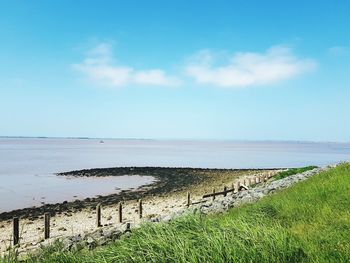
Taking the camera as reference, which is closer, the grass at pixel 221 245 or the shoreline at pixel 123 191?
the grass at pixel 221 245

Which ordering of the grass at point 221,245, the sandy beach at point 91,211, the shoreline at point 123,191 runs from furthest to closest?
the shoreline at point 123,191 < the sandy beach at point 91,211 < the grass at point 221,245

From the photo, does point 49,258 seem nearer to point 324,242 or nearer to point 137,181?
point 324,242

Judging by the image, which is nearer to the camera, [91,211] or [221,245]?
[221,245]

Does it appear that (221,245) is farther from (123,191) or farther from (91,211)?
(123,191)

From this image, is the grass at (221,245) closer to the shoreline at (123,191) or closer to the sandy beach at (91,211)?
the sandy beach at (91,211)

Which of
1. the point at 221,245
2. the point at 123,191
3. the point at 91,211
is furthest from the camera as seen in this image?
the point at 123,191

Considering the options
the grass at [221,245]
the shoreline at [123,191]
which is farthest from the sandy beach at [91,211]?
the grass at [221,245]

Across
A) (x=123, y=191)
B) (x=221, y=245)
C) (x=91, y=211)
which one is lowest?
(x=123, y=191)

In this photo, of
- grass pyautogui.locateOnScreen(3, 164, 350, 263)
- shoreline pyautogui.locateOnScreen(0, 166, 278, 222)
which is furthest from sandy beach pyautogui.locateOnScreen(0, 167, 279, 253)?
grass pyautogui.locateOnScreen(3, 164, 350, 263)

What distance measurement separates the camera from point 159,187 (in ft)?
155

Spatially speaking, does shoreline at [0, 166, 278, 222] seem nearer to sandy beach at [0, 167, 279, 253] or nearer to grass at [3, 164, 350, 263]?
sandy beach at [0, 167, 279, 253]

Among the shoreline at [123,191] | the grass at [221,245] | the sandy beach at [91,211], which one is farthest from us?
the shoreline at [123,191]

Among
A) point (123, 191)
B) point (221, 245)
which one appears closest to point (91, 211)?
point (123, 191)

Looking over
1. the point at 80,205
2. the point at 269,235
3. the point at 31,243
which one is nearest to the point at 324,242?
the point at 269,235
